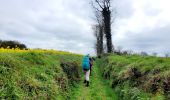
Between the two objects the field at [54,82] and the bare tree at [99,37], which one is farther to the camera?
the bare tree at [99,37]

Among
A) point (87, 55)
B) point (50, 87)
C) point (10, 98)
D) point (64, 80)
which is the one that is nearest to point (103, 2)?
point (87, 55)

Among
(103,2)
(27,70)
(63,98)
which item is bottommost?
(63,98)

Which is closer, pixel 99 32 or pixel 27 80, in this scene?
pixel 27 80

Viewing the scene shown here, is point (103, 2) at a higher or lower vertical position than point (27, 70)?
higher

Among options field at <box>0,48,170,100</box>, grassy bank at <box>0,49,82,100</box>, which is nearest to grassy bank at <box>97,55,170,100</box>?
field at <box>0,48,170,100</box>

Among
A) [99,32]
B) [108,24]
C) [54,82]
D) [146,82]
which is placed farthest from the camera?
[99,32]

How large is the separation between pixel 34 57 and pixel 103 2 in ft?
152

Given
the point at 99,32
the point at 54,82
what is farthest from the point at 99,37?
the point at 54,82

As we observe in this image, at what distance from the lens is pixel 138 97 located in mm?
13797

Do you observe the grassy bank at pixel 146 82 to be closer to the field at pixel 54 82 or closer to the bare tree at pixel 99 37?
the field at pixel 54 82

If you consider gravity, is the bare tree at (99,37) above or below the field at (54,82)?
above

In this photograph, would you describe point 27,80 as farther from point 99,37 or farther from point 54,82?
point 99,37

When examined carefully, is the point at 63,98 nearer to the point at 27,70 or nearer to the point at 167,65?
the point at 27,70

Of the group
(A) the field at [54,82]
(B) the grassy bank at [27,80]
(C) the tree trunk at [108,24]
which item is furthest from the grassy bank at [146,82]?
(C) the tree trunk at [108,24]
